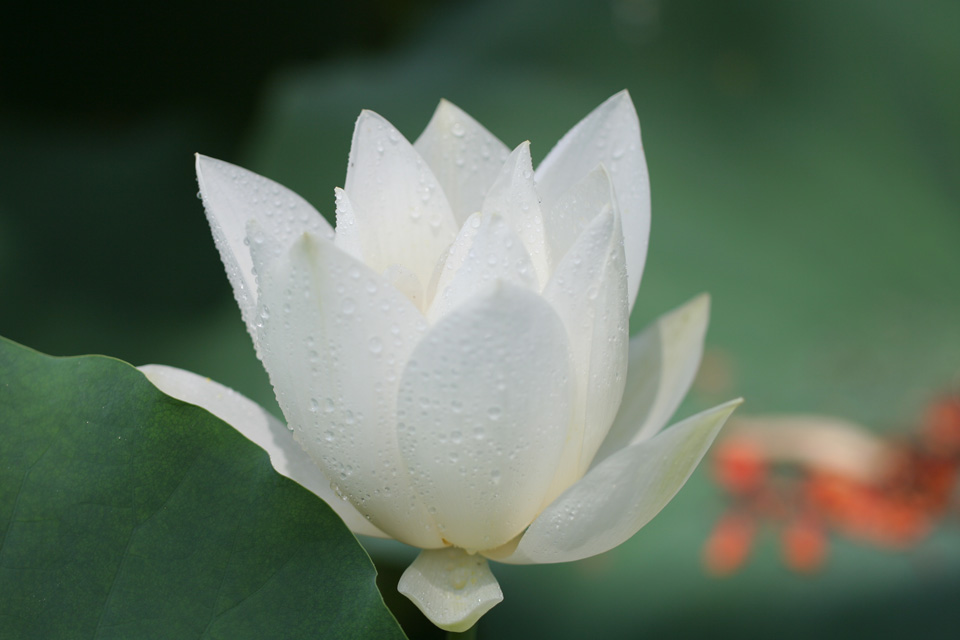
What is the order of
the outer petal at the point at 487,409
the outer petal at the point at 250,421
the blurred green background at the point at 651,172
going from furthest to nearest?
the blurred green background at the point at 651,172 < the outer petal at the point at 250,421 < the outer petal at the point at 487,409

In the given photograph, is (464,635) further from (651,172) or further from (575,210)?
(651,172)

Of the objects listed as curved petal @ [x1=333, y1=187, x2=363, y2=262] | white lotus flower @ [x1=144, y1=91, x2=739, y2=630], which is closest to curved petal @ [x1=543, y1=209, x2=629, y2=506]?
white lotus flower @ [x1=144, y1=91, x2=739, y2=630]

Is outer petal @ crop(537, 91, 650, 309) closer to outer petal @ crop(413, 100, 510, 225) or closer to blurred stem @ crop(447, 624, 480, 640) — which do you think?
outer petal @ crop(413, 100, 510, 225)

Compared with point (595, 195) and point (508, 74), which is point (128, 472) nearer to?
point (595, 195)

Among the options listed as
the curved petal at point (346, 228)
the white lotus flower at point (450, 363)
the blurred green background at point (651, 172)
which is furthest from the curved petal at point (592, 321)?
the blurred green background at point (651, 172)

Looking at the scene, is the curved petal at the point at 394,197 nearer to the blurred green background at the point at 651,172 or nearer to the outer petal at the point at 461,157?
the outer petal at the point at 461,157

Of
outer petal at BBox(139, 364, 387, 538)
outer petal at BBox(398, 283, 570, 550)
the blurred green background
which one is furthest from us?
the blurred green background

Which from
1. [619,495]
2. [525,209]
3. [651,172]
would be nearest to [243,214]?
[525,209]

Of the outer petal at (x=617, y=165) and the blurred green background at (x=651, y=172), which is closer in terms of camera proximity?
the outer petal at (x=617, y=165)
